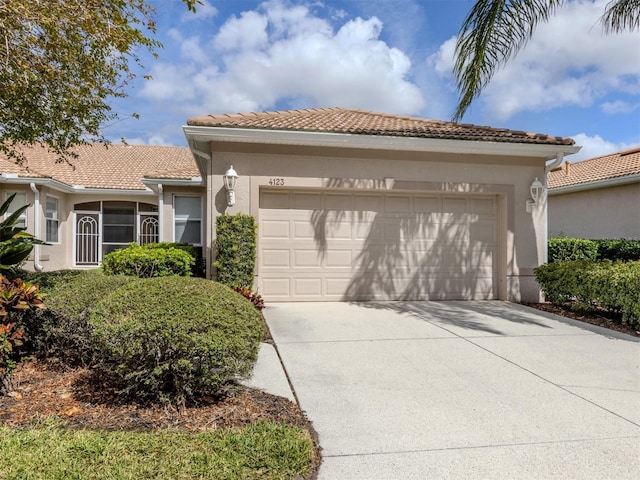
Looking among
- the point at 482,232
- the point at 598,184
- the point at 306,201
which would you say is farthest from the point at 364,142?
the point at 598,184

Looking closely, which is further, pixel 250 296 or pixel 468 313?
pixel 468 313

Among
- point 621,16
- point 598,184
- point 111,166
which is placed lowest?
point 598,184

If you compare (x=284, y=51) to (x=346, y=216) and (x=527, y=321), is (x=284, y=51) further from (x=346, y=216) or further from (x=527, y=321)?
(x=527, y=321)

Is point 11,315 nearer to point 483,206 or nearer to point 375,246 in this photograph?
point 375,246

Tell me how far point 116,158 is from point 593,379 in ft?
65.5

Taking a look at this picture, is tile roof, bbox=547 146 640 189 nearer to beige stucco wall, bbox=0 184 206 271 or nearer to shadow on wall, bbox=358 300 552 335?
shadow on wall, bbox=358 300 552 335

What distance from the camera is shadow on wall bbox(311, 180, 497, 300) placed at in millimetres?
9125

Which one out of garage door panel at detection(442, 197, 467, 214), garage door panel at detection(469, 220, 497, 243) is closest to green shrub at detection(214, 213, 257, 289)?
garage door panel at detection(442, 197, 467, 214)

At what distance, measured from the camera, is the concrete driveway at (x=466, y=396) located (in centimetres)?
287

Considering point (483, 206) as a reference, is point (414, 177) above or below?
above

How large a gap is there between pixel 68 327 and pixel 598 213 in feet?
55.4

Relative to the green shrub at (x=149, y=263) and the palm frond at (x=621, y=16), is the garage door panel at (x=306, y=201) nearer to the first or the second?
the green shrub at (x=149, y=263)

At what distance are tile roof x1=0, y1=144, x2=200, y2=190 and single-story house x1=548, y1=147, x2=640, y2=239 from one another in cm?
1421

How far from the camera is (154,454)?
2.74 metres
